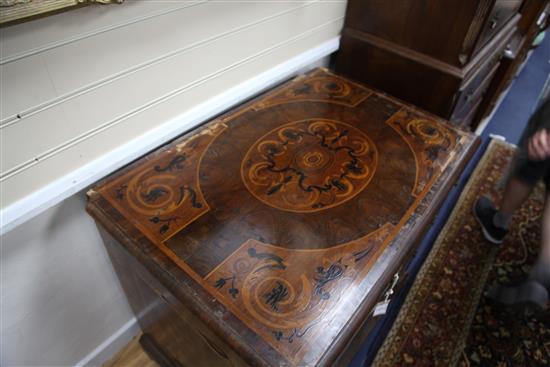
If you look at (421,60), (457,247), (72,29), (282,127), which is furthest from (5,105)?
(457,247)

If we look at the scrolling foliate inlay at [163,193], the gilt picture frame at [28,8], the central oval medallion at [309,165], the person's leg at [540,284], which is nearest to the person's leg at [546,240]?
the person's leg at [540,284]

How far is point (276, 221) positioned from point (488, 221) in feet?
4.03

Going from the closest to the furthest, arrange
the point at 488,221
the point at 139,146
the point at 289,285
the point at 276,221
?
the point at 289,285 → the point at 276,221 → the point at 139,146 → the point at 488,221

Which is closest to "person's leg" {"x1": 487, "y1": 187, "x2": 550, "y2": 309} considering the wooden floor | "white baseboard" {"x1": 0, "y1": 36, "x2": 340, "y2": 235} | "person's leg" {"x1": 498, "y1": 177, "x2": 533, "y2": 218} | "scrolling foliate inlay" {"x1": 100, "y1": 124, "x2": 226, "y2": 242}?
"person's leg" {"x1": 498, "y1": 177, "x2": 533, "y2": 218}

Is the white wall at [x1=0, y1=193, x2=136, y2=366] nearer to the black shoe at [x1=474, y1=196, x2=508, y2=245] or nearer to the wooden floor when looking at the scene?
the wooden floor

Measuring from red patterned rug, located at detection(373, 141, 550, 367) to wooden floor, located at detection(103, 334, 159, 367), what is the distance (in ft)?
2.47

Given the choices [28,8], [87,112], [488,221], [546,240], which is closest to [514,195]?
[488,221]

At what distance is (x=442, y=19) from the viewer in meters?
1.10

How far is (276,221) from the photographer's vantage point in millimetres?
785

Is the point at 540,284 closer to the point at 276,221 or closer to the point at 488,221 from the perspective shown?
the point at 488,221

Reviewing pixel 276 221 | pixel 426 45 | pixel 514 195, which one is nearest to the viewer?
pixel 276 221

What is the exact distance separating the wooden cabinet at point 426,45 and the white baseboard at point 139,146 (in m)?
0.17

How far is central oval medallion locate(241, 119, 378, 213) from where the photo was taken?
33.1 inches

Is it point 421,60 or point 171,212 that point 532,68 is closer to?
point 421,60
